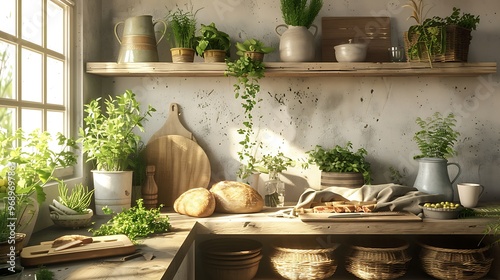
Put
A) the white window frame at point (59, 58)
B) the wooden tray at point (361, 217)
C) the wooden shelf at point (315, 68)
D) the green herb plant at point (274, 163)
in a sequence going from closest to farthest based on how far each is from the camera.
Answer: the white window frame at point (59, 58)
the wooden tray at point (361, 217)
the wooden shelf at point (315, 68)
the green herb plant at point (274, 163)

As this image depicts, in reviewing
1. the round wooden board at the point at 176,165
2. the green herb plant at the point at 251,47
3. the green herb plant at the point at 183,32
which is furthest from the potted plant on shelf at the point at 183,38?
the round wooden board at the point at 176,165

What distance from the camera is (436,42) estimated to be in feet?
9.05

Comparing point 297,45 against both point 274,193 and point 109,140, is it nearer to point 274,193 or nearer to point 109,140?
point 274,193

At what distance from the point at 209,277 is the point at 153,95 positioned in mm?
1177

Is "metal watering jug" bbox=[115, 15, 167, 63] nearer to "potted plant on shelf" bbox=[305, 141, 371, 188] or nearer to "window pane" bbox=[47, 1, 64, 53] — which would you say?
"window pane" bbox=[47, 1, 64, 53]

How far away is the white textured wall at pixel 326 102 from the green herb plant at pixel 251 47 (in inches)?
9.1

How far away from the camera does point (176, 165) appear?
120 inches

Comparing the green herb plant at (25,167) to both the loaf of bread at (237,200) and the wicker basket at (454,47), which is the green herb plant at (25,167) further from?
the wicker basket at (454,47)

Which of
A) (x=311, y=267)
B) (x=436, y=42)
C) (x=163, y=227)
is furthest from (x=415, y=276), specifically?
(x=163, y=227)

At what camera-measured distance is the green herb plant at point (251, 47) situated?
2.86 m

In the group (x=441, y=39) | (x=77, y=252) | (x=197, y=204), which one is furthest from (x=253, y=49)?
(x=77, y=252)

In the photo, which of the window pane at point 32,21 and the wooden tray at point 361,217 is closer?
the window pane at point 32,21

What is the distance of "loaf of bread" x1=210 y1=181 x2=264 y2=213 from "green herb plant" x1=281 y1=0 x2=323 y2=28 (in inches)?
40.3

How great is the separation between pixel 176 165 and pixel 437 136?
1.55 metres
